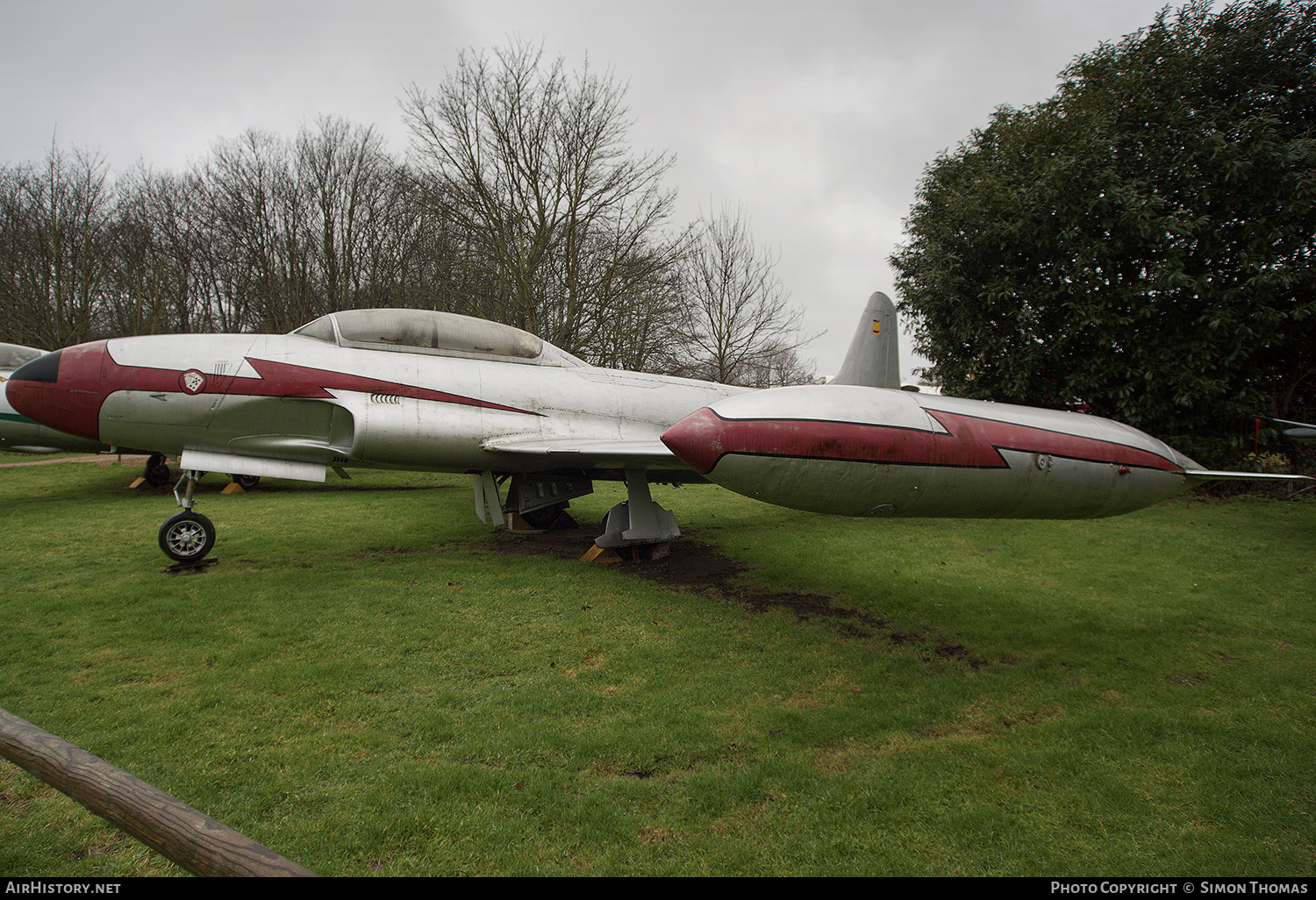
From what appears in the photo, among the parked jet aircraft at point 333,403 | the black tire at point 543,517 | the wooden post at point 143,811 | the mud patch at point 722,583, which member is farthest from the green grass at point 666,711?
the black tire at point 543,517

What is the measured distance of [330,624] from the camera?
482 cm

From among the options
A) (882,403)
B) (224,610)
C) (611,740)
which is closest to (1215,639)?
(882,403)

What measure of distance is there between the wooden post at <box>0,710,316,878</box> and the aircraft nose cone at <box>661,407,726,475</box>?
9.30 ft

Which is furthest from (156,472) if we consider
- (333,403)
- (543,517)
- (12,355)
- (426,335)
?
(426,335)

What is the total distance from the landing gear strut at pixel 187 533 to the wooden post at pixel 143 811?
16.3 feet

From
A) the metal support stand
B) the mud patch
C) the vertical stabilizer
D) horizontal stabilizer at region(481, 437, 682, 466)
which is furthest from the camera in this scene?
the metal support stand

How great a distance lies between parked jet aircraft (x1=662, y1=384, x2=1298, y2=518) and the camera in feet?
12.6

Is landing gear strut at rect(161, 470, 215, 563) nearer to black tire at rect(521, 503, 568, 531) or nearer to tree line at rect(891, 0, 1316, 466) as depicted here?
black tire at rect(521, 503, 568, 531)

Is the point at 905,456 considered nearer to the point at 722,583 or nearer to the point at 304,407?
the point at 722,583

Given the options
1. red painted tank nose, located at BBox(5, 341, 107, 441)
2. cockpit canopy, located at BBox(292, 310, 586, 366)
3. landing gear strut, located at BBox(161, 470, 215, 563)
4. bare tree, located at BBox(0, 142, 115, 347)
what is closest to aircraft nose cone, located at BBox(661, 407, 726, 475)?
cockpit canopy, located at BBox(292, 310, 586, 366)

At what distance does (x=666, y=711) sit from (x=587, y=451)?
9.38 ft

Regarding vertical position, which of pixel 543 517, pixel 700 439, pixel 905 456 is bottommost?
pixel 543 517

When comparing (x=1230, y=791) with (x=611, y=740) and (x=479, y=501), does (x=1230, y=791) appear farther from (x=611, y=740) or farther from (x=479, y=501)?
(x=479, y=501)

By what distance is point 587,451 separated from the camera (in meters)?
5.92
